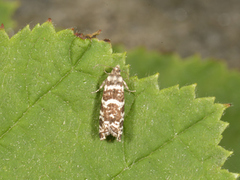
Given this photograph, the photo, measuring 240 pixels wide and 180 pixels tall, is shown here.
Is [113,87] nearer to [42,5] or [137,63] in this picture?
[137,63]

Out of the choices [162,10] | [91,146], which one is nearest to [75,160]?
[91,146]

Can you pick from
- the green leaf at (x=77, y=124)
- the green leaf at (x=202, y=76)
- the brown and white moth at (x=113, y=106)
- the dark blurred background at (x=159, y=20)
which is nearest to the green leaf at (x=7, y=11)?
the dark blurred background at (x=159, y=20)

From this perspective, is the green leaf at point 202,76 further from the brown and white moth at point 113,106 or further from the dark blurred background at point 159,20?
the brown and white moth at point 113,106

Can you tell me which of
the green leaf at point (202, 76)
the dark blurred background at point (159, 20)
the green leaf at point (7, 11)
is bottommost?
the green leaf at point (202, 76)

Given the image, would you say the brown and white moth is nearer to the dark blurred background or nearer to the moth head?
the moth head

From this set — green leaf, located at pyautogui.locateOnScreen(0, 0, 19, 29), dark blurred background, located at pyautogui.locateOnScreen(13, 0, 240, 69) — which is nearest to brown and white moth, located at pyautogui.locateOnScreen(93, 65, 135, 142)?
green leaf, located at pyautogui.locateOnScreen(0, 0, 19, 29)

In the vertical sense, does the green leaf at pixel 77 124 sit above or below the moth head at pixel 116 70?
below

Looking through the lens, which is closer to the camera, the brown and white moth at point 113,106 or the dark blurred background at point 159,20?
the brown and white moth at point 113,106
